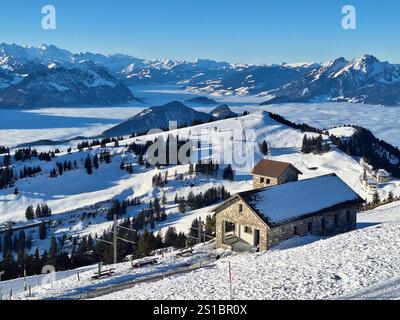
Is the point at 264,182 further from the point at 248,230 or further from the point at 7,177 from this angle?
the point at 7,177

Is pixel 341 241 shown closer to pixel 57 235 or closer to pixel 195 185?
pixel 57 235

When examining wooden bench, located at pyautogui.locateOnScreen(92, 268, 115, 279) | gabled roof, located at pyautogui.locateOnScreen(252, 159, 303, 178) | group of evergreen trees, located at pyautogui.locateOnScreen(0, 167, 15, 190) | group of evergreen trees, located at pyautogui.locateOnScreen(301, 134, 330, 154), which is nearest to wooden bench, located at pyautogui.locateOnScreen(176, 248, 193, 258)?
wooden bench, located at pyautogui.locateOnScreen(92, 268, 115, 279)

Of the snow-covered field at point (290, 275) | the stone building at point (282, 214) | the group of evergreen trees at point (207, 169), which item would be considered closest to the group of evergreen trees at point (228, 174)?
the group of evergreen trees at point (207, 169)

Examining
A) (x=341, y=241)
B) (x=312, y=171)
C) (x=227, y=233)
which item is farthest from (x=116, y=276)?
(x=312, y=171)

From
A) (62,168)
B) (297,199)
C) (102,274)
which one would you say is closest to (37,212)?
(62,168)

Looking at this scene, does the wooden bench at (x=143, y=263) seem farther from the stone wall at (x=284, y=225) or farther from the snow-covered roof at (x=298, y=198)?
the snow-covered roof at (x=298, y=198)

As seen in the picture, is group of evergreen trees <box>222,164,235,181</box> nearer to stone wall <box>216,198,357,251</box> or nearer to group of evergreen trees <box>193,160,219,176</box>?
group of evergreen trees <box>193,160,219,176</box>
